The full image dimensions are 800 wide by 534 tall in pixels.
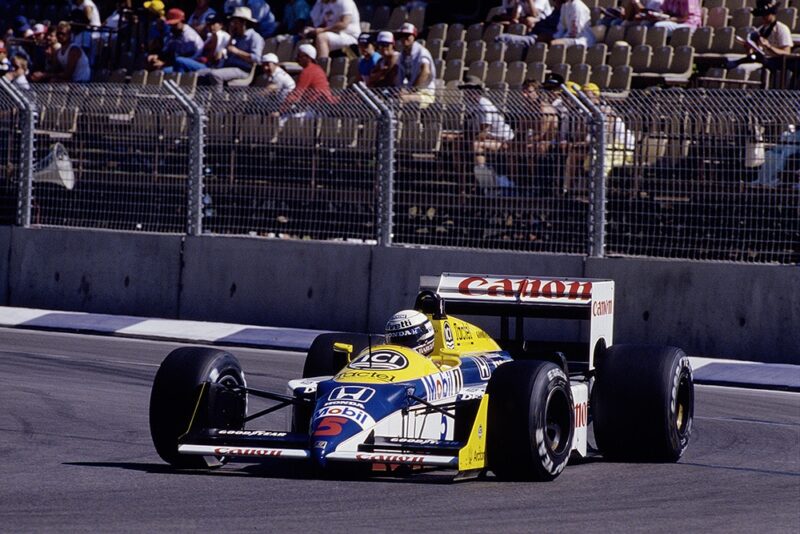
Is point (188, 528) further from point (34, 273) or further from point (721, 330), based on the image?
point (34, 273)

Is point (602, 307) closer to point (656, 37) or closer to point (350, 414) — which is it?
point (350, 414)

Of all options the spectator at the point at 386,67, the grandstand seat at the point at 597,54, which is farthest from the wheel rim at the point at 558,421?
the grandstand seat at the point at 597,54

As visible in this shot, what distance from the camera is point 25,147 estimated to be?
17594 millimetres

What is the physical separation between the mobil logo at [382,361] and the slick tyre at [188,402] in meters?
0.72

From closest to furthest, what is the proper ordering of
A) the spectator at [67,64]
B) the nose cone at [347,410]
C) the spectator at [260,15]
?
1. the nose cone at [347,410]
2. the spectator at [67,64]
3. the spectator at [260,15]

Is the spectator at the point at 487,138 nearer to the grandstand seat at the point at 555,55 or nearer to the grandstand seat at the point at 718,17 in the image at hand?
the grandstand seat at the point at 555,55

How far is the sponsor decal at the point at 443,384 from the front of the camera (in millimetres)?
8250

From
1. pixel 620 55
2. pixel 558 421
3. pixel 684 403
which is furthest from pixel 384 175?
pixel 558 421

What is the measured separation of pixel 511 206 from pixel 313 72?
4.28m

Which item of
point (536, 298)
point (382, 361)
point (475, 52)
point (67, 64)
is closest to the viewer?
point (382, 361)

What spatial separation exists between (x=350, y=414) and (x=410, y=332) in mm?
1113

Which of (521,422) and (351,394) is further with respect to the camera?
(351,394)

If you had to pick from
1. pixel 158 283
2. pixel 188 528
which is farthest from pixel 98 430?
pixel 158 283

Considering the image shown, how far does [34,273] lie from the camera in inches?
691
